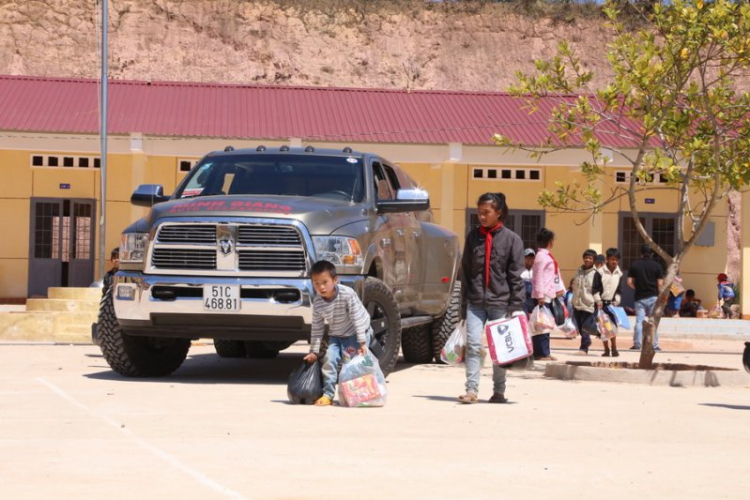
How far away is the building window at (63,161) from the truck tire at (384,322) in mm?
20216

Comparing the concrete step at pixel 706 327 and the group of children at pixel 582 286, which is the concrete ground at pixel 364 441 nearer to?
the group of children at pixel 582 286

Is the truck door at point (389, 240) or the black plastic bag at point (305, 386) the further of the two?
the truck door at point (389, 240)

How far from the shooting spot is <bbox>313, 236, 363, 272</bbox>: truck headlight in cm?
1201

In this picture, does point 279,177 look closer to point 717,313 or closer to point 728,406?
point 728,406

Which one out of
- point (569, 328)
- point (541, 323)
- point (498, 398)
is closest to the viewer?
point (498, 398)

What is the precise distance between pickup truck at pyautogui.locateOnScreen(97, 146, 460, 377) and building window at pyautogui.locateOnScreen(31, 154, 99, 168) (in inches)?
722

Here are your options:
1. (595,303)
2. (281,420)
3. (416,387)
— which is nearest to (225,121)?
(595,303)

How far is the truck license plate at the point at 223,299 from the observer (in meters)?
11.9

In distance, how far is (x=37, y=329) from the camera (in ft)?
62.2

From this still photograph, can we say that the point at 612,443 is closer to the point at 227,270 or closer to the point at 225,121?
the point at 227,270

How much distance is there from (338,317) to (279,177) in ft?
9.44

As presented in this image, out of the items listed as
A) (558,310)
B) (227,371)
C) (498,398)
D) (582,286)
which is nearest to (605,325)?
(582,286)

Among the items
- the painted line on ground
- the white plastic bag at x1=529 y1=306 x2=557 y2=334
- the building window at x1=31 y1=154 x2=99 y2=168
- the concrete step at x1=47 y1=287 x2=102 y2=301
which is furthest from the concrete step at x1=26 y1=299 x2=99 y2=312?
the building window at x1=31 y1=154 x2=99 y2=168

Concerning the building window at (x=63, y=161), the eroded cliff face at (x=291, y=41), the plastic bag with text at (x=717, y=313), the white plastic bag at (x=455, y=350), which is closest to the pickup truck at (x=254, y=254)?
the white plastic bag at (x=455, y=350)
